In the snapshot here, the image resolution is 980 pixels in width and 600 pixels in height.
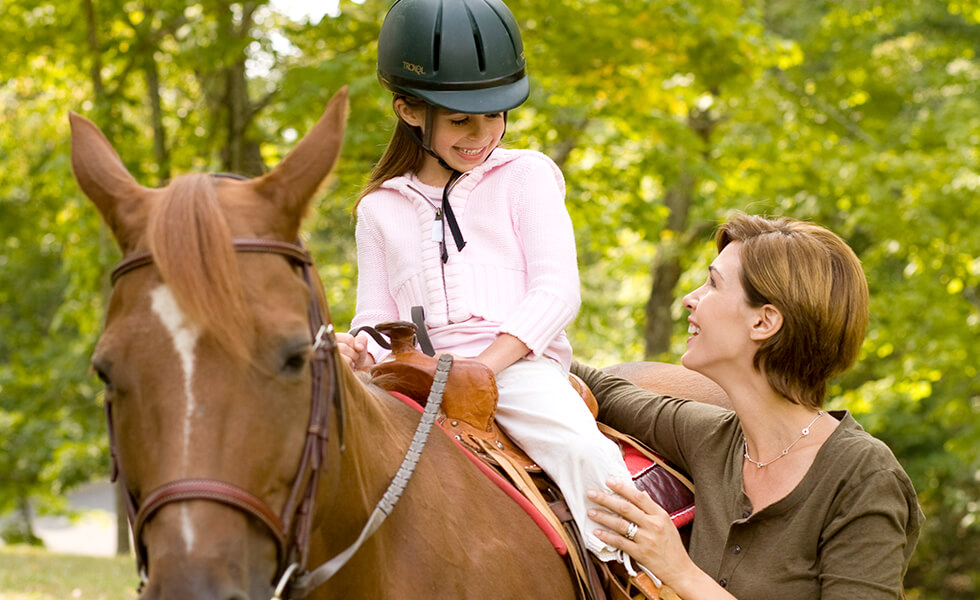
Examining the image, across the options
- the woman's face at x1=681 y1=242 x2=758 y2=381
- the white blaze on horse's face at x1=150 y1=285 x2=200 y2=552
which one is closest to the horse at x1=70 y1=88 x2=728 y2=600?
the white blaze on horse's face at x1=150 y1=285 x2=200 y2=552

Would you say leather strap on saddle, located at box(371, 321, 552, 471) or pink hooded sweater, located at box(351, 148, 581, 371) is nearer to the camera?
leather strap on saddle, located at box(371, 321, 552, 471)

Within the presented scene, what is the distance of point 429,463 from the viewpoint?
2295 mm

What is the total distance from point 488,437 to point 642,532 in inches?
18.8

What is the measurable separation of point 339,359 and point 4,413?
1666 centimetres

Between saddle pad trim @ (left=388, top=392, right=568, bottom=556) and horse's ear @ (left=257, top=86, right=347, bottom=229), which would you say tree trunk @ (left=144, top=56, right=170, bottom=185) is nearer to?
saddle pad trim @ (left=388, top=392, right=568, bottom=556)

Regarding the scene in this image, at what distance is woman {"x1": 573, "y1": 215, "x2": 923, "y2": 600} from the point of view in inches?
96.2

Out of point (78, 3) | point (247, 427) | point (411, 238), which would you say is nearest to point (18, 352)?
point (78, 3)

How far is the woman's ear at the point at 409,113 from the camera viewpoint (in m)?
2.89

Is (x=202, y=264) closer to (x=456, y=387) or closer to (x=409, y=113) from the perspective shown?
(x=456, y=387)

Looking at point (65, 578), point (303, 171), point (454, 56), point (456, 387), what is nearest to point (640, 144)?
point (65, 578)

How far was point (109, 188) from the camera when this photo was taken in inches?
70.6

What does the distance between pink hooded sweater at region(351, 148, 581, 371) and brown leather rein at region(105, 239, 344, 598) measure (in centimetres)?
89

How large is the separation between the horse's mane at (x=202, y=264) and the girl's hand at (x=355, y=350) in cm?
102

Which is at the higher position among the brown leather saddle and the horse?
the horse
